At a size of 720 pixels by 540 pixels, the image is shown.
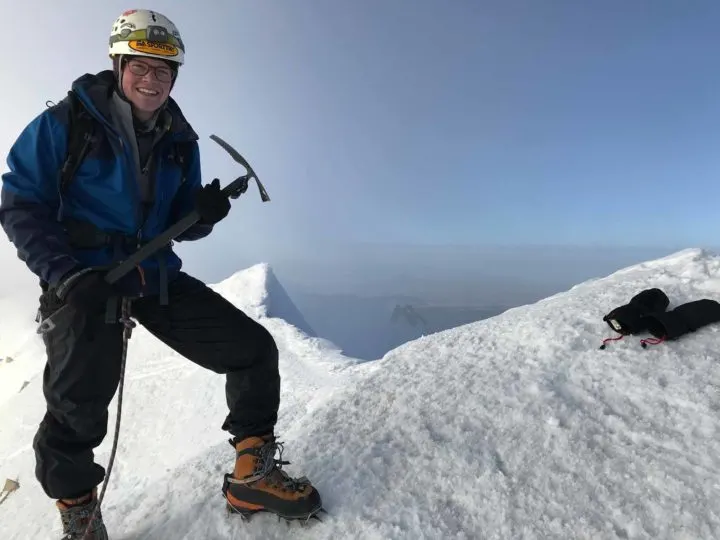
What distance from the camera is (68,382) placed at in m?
3.14

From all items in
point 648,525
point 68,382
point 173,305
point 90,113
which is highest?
point 90,113

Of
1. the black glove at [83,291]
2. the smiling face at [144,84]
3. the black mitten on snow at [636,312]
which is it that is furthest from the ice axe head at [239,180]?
the black mitten on snow at [636,312]

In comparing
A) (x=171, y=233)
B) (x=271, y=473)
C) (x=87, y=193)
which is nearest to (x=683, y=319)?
(x=271, y=473)

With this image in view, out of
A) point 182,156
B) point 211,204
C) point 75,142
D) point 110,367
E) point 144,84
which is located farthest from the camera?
point 182,156

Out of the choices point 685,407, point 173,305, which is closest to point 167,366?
point 173,305

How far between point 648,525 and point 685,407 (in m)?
1.49

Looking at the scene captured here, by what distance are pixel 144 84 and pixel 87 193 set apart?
94 cm

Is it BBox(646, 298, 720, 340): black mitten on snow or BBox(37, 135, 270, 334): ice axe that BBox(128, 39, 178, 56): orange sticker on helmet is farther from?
BBox(646, 298, 720, 340): black mitten on snow

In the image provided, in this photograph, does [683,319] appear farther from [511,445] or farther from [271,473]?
[271,473]

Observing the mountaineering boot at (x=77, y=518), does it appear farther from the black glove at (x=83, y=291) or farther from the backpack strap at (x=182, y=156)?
the backpack strap at (x=182, y=156)

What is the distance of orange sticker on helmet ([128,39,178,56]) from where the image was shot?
11.5ft

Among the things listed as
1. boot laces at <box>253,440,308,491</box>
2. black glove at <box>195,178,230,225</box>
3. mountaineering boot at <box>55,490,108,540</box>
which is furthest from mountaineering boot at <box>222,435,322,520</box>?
black glove at <box>195,178,230,225</box>

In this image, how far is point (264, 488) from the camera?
3295 mm

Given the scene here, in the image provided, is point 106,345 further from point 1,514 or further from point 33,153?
point 1,514
